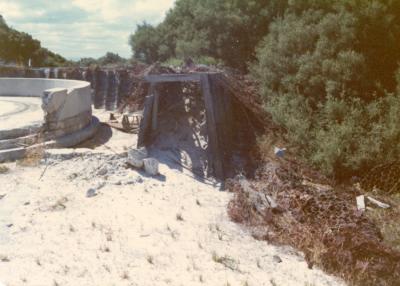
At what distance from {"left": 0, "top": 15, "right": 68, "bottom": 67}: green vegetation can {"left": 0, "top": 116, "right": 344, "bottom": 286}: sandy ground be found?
27.5 meters

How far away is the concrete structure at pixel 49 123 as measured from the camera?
9.52 meters

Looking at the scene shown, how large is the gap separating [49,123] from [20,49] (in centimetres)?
2849

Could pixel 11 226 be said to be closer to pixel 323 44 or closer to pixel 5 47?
pixel 323 44

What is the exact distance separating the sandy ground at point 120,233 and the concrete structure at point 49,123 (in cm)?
77

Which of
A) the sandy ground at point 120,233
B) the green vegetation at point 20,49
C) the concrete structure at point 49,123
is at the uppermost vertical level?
the green vegetation at point 20,49

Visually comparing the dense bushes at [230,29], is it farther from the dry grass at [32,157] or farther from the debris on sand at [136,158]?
the dry grass at [32,157]

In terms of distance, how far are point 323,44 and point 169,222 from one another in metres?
8.16

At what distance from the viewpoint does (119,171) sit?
8.70 metres

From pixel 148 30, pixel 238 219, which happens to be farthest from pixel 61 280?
pixel 148 30

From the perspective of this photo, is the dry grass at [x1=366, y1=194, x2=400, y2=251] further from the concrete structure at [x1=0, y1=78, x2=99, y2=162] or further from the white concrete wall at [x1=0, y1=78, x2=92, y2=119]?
the white concrete wall at [x1=0, y1=78, x2=92, y2=119]

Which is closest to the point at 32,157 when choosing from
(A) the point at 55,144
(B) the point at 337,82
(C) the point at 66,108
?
(A) the point at 55,144

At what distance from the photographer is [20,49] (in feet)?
113

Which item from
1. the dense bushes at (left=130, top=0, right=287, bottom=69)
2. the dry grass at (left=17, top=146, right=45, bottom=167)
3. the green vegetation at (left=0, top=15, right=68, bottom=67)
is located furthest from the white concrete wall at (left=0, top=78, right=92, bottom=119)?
the green vegetation at (left=0, top=15, right=68, bottom=67)

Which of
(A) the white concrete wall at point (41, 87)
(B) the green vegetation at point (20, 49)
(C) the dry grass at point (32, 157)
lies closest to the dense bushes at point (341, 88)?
(A) the white concrete wall at point (41, 87)
